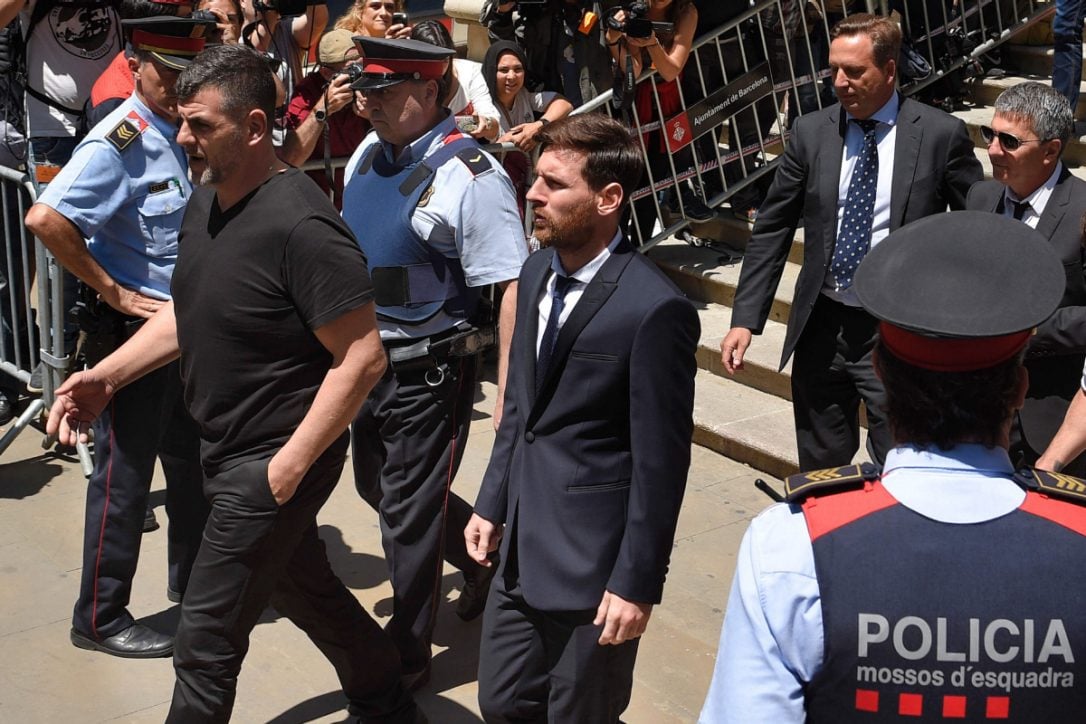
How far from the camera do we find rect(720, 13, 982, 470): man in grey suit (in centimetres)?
459

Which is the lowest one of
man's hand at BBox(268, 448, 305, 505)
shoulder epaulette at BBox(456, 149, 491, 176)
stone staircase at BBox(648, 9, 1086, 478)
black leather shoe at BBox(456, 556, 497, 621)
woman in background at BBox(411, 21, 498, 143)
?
stone staircase at BBox(648, 9, 1086, 478)

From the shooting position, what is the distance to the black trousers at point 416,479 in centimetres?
429

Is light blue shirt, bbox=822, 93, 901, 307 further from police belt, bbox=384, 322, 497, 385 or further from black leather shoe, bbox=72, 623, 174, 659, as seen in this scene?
black leather shoe, bbox=72, 623, 174, 659

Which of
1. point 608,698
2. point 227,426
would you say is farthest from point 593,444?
point 227,426

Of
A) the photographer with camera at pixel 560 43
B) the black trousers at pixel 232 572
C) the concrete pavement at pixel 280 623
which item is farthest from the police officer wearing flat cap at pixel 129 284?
the photographer with camera at pixel 560 43

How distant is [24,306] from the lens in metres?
6.48

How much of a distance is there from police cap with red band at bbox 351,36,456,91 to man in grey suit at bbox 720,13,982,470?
1.37 meters

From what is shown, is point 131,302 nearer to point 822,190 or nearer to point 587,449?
point 587,449

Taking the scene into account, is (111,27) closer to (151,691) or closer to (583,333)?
(151,691)

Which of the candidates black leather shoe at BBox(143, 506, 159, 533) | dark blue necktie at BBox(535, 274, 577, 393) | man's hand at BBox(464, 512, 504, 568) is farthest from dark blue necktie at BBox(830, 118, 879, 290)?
black leather shoe at BBox(143, 506, 159, 533)

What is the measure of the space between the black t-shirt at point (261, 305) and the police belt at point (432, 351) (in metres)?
0.64

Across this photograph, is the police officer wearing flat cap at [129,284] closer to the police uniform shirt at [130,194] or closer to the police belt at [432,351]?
the police uniform shirt at [130,194]

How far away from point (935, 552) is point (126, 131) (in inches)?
135

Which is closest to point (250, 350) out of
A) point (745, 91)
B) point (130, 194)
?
point (130, 194)
